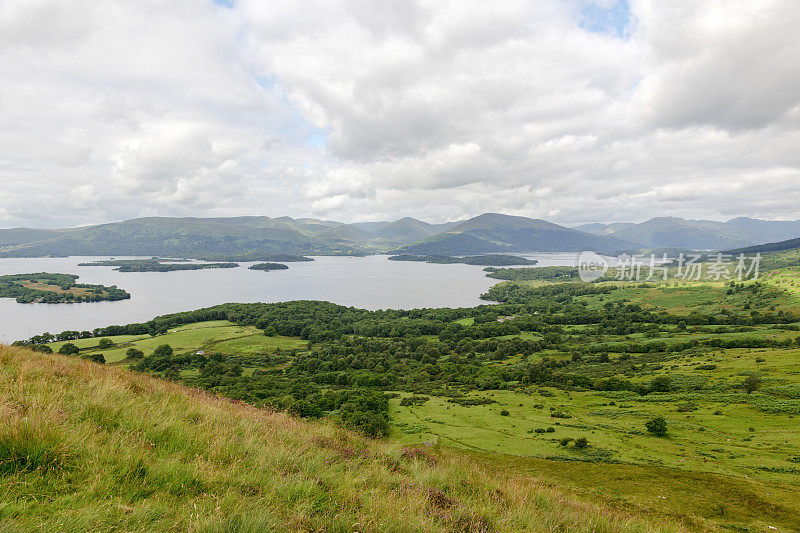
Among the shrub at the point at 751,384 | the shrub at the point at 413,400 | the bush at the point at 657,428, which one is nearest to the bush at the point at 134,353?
the shrub at the point at 413,400

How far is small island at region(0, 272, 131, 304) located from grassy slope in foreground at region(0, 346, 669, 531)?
20250cm

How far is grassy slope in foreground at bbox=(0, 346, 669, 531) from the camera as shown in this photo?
4508 mm

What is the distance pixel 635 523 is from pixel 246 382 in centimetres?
6031

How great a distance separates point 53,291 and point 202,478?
231421mm

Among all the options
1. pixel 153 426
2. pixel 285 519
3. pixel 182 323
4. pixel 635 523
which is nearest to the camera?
pixel 285 519

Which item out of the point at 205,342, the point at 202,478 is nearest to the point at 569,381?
the point at 202,478

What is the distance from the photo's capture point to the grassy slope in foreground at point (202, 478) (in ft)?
14.8

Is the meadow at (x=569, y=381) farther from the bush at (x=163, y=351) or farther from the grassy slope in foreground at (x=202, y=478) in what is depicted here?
the grassy slope in foreground at (x=202, y=478)

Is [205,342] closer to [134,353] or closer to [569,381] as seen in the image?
[134,353]

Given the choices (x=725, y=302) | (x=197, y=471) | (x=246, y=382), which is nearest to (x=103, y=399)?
(x=197, y=471)

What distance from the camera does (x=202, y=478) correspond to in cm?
561

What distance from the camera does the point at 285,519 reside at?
5.03 meters

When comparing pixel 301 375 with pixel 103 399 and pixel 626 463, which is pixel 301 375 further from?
pixel 103 399

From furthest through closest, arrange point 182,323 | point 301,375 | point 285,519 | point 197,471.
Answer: point 182,323 < point 301,375 < point 197,471 < point 285,519
